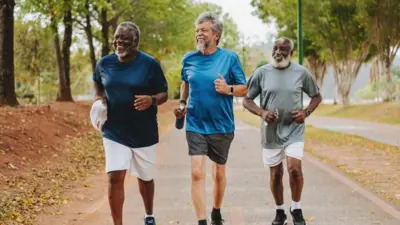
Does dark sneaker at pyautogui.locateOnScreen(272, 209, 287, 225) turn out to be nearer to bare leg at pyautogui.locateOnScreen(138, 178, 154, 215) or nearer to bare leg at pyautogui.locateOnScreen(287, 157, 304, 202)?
bare leg at pyautogui.locateOnScreen(287, 157, 304, 202)

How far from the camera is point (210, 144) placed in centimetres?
693

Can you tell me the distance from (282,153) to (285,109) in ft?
1.59

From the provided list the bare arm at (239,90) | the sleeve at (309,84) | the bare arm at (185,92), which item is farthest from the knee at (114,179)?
the sleeve at (309,84)

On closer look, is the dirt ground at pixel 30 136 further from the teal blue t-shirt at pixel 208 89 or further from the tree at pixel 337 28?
the tree at pixel 337 28

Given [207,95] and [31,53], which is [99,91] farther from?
[31,53]

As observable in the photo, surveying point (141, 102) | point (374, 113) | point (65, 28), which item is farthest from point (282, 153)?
point (374, 113)

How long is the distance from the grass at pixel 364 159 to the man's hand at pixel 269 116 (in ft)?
8.74

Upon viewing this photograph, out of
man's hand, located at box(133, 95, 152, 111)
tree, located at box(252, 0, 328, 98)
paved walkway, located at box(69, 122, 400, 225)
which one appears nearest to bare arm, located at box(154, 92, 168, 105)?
man's hand, located at box(133, 95, 152, 111)

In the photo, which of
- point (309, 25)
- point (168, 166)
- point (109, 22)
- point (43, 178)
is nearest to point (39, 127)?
point (168, 166)

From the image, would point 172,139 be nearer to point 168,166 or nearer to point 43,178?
point 168,166

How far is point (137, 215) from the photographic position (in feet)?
27.8

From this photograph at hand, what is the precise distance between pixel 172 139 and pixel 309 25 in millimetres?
22698

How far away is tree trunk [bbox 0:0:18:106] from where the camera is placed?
1878 cm

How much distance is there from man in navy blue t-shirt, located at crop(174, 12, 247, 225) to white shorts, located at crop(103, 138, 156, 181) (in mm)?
400
